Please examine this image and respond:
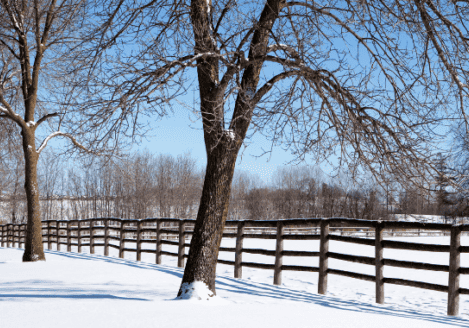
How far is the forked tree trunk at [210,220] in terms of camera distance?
18.6ft

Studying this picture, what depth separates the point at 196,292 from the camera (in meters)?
5.54

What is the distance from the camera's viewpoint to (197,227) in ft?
18.9

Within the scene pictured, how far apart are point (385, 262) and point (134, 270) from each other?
184 inches

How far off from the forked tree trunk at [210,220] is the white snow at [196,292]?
0.14 ft

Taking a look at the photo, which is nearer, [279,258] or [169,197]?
[279,258]

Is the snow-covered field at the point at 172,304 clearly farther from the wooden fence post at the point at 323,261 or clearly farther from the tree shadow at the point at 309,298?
the wooden fence post at the point at 323,261

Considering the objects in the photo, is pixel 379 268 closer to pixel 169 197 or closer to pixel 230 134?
pixel 230 134

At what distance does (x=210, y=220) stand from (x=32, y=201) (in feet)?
24.8

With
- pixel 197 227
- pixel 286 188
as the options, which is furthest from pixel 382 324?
pixel 286 188

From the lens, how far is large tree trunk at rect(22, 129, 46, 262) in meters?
11.1

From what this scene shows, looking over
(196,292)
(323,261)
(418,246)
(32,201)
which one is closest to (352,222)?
(323,261)

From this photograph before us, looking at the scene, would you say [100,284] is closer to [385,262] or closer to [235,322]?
[235,322]

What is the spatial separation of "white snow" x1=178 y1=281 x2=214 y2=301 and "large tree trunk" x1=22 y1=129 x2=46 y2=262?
699 cm

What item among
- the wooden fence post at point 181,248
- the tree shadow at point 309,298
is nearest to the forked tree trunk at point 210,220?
the tree shadow at point 309,298
